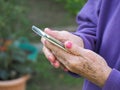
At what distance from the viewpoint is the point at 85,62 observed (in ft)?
4.33

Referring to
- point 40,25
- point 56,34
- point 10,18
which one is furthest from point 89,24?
point 40,25

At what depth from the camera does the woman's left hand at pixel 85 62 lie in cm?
132

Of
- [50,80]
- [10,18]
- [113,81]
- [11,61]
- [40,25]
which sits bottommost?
[50,80]

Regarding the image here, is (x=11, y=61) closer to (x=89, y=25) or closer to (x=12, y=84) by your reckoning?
(x=12, y=84)

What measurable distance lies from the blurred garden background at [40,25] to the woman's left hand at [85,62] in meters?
1.02

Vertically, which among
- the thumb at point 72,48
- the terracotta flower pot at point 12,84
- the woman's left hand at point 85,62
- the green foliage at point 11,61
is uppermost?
the thumb at point 72,48

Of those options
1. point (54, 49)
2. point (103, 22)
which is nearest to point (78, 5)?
point (103, 22)

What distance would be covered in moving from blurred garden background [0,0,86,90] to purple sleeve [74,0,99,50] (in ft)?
2.24

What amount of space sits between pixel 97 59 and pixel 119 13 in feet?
0.72

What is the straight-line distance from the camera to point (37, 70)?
380 cm

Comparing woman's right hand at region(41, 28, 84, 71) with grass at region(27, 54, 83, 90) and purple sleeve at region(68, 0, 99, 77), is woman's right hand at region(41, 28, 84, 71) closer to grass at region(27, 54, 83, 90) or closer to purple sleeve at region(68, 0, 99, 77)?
purple sleeve at region(68, 0, 99, 77)

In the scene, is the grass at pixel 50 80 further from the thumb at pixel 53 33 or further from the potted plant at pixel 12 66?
the thumb at pixel 53 33

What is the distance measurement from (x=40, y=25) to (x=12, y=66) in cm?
157

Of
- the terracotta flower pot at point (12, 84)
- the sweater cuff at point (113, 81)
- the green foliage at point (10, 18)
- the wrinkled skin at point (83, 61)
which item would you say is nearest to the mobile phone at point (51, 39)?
the wrinkled skin at point (83, 61)
